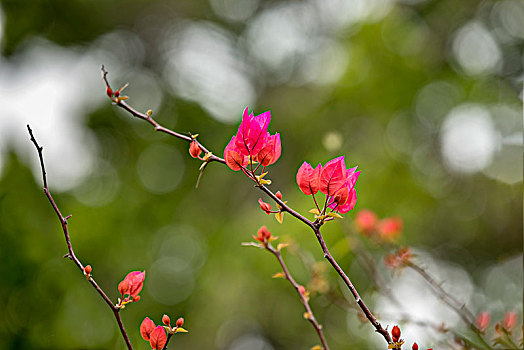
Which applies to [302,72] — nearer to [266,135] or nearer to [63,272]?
[63,272]

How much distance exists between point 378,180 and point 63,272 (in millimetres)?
1439

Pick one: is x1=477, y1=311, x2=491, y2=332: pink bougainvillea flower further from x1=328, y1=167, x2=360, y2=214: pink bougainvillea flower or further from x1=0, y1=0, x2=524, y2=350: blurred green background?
x1=0, y1=0, x2=524, y2=350: blurred green background

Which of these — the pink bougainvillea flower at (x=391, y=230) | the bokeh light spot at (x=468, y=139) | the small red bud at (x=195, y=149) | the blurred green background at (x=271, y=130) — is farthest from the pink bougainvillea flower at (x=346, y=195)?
the bokeh light spot at (x=468, y=139)

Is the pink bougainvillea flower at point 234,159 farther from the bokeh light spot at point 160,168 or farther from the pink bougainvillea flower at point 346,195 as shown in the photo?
the bokeh light spot at point 160,168

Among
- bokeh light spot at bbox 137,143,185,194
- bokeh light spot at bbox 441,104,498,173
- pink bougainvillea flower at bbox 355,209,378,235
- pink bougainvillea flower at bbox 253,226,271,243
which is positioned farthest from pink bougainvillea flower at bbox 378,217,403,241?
bokeh light spot at bbox 137,143,185,194

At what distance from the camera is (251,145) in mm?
409

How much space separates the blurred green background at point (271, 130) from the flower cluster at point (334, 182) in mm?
1251

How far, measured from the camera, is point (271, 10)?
3617 mm

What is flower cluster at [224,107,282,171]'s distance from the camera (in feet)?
1.33

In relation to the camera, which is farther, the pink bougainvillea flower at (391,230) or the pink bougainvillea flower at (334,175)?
the pink bougainvillea flower at (391,230)

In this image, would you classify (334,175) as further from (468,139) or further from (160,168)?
(160,168)

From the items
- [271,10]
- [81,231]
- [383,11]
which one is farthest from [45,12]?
[383,11]

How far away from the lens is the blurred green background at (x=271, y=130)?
2178mm

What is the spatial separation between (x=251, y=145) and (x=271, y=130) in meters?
2.48
